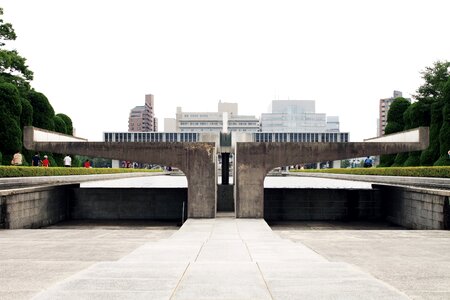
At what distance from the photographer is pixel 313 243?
1360cm

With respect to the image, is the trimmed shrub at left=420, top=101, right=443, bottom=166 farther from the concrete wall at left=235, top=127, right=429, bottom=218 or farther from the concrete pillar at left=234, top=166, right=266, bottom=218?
the concrete pillar at left=234, top=166, right=266, bottom=218

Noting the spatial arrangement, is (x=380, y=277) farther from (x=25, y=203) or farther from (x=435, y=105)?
(x=435, y=105)

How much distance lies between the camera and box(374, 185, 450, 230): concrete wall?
19188 mm

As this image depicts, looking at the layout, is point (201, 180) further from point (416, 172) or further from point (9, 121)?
point (9, 121)

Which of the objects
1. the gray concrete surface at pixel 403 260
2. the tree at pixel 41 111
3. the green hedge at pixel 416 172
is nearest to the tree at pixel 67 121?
the tree at pixel 41 111

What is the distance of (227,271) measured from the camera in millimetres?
7180

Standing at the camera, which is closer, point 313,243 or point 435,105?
point 313,243

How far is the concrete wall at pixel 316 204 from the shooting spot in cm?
2878

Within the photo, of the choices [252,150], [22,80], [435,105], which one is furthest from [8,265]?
[435,105]

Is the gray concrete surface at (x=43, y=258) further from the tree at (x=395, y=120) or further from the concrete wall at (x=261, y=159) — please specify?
the tree at (x=395, y=120)

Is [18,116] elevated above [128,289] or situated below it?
above

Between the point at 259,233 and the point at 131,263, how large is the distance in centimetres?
973

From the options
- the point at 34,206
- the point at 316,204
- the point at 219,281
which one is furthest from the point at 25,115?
the point at 219,281

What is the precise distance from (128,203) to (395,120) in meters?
34.3
